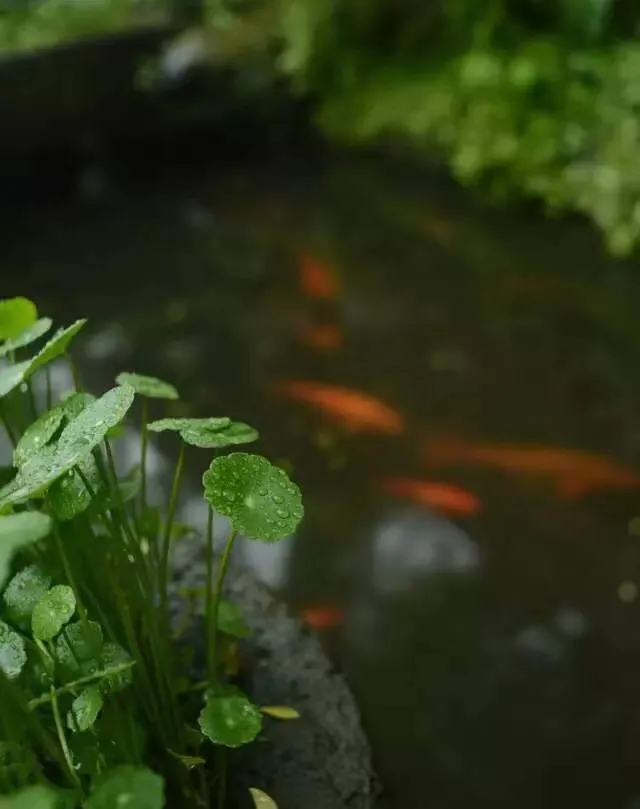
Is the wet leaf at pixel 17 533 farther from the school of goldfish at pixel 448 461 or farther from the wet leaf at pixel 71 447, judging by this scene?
the school of goldfish at pixel 448 461

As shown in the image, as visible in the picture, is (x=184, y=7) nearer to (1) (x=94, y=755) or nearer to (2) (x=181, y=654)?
(2) (x=181, y=654)

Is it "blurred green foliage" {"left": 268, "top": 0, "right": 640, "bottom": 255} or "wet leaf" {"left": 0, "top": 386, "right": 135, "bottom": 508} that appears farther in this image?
"blurred green foliage" {"left": 268, "top": 0, "right": 640, "bottom": 255}

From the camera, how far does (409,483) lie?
1989 mm

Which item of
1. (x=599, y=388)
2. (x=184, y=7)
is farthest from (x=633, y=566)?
(x=184, y=7)

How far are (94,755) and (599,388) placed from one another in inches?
66.6

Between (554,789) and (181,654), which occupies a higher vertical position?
(181,654)

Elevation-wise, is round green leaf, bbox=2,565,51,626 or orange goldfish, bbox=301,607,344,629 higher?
round green leaf, bbox=2,565,51,626

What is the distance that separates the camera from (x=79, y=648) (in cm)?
86

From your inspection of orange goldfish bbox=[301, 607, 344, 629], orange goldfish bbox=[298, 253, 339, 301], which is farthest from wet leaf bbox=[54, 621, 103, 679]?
orange goldfish bbox=[298, 253, 339, 301]

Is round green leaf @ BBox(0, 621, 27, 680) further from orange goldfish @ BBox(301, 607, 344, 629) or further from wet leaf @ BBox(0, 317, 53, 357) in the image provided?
orange goldfish @ BBox(301, 607, 344, 629)

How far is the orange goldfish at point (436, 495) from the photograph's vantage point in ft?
6.22

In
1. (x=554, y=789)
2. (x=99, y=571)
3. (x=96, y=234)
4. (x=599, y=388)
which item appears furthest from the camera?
(x=96, y=234)

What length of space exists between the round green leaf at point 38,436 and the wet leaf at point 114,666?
7.6 inches

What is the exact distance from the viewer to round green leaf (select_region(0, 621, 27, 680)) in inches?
31.5
